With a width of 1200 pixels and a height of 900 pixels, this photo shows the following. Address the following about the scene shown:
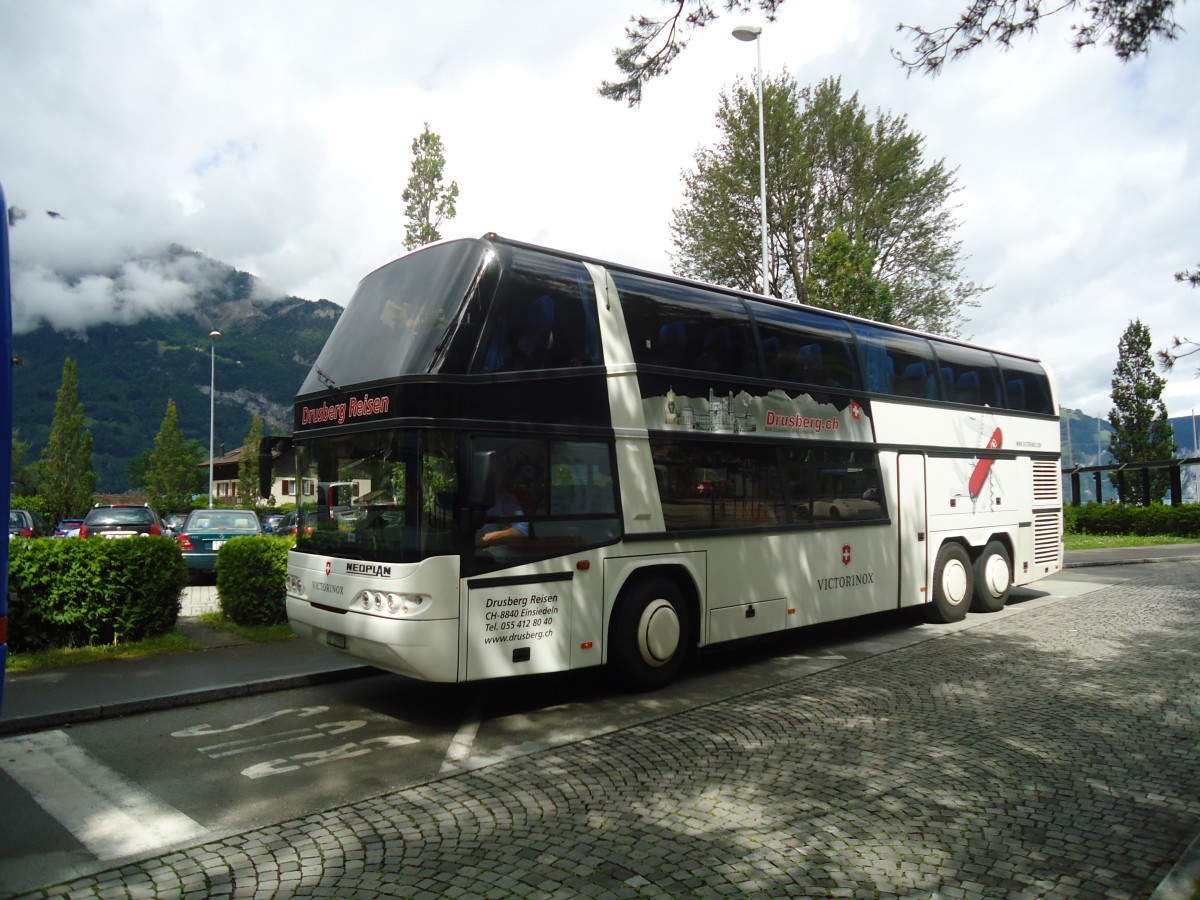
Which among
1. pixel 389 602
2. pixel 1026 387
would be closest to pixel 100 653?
pixel 389 602

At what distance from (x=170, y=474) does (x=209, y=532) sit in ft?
180

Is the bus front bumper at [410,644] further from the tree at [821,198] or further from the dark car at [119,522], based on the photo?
the tree at [821,198]

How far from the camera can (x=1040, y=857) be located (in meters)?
4.18

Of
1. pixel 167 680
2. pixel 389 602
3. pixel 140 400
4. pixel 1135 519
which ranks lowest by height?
pixel 167 680

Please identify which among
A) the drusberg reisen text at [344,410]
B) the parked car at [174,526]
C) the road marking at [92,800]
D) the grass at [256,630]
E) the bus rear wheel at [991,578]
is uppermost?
the drusberg reisen text at [344,410]

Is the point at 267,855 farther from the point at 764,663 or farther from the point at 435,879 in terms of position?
the point at 764,663

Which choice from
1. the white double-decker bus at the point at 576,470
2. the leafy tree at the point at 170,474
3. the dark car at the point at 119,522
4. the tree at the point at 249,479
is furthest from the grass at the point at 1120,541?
the leafy tree at the point at 170,474

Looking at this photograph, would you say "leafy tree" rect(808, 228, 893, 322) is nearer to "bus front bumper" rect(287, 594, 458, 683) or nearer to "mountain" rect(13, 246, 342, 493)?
"bus front bumper" rect(287, 594, 458, 683)

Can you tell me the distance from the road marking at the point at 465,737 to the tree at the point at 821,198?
75.1ft

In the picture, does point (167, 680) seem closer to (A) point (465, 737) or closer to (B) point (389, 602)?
(B) point (389, 602)

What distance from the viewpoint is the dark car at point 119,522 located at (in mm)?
18391

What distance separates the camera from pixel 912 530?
436 inches

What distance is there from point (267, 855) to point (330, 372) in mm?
4275

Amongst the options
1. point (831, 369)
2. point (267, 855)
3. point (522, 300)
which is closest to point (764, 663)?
point (831, 369)
